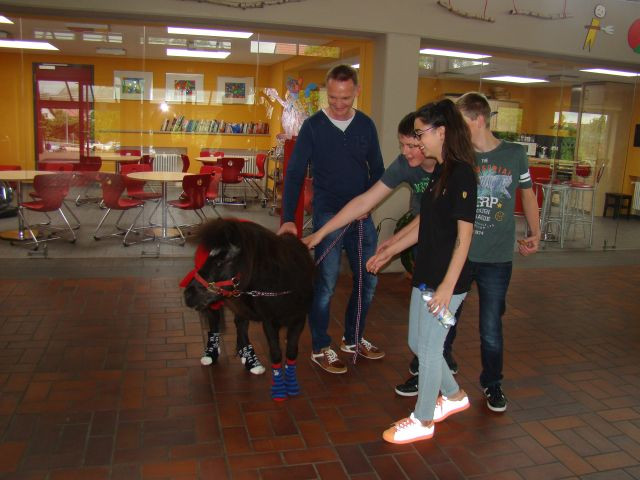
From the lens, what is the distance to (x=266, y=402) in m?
3.39

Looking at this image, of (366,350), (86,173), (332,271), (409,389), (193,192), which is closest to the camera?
(409,389)

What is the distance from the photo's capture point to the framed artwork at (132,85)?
6.61 meters

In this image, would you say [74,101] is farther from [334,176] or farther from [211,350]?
[334,176]

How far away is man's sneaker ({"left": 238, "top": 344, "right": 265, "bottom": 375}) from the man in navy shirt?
42cm

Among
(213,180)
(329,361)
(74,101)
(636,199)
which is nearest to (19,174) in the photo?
(74,101)

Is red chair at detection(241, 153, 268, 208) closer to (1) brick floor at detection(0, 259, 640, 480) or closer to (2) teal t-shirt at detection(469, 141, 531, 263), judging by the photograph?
(1) brick floor at detection(0, 259, 640, 480)

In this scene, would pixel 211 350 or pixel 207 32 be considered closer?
pixel 211 350

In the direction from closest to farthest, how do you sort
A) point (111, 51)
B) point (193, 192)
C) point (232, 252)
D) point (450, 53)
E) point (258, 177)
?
1. point (232, 252)
2. point (111, 51)
3. point (450, 53)
4. point (193, 192)
5. point (258, 177)

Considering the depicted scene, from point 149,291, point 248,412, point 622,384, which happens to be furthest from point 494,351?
point 149,291

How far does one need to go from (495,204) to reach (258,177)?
16.4ft

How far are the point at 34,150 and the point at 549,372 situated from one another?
5944 mm

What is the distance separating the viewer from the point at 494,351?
3359 mm

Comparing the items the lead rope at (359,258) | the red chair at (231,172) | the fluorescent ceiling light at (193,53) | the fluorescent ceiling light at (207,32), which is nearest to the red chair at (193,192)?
the red chair at (231,172)

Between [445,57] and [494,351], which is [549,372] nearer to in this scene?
[494,351]
